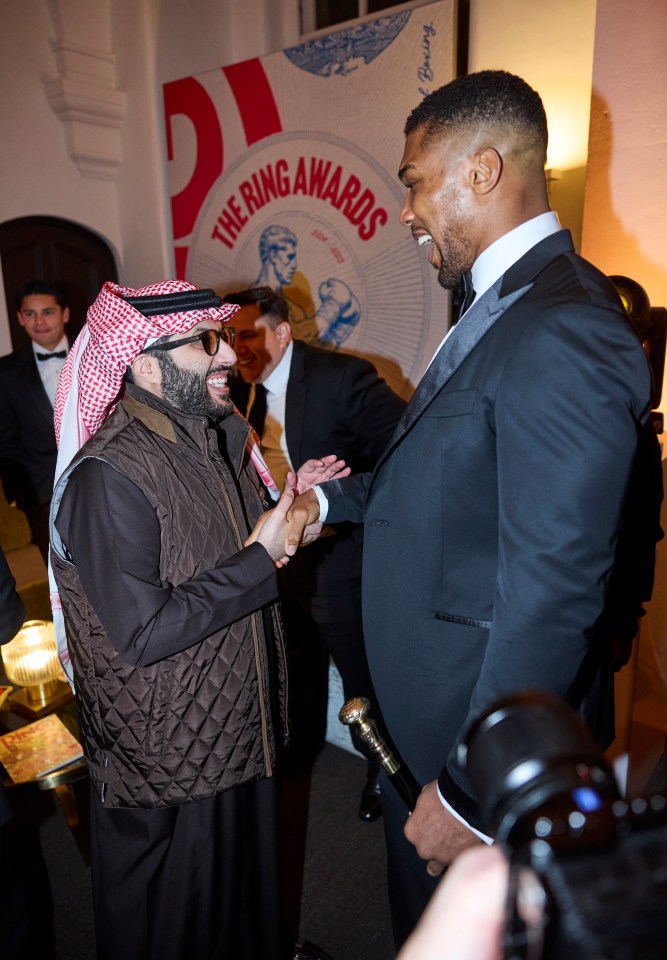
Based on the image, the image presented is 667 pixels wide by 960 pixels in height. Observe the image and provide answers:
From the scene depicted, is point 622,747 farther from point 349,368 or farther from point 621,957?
point 621,957

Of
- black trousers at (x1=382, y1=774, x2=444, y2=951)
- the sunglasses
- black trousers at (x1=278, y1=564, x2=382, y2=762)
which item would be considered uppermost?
the sunglasses

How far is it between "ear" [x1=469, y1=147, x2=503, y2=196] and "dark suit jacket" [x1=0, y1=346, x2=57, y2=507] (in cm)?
334

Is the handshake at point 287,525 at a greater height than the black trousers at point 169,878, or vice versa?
the handshake at point 287,525

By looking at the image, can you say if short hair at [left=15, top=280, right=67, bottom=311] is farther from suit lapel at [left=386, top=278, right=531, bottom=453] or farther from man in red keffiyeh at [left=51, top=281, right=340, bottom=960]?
suit lapel at [left=386, top=278, right=531, bottom=453]

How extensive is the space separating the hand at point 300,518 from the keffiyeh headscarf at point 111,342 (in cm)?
50

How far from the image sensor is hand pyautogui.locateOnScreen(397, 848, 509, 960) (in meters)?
0.46

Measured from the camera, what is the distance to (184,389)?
161 cm

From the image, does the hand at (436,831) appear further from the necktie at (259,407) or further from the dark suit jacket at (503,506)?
the necktie at (259,407)

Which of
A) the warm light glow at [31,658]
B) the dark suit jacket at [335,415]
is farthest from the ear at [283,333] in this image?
the warm light glow at [31,658]

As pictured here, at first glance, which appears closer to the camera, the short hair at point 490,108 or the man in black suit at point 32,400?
the short hair at point 490,108

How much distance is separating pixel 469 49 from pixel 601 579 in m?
3.85

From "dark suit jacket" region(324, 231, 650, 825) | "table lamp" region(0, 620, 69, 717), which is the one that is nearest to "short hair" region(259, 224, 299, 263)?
"table lamp" region(0, 620, 69, 717)

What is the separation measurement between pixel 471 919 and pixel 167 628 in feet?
3.28

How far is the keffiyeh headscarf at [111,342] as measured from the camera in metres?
1.55
